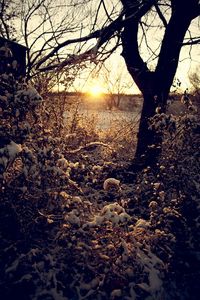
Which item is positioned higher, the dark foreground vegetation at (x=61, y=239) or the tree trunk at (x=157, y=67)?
the tree trunk at (x=157, y=67)

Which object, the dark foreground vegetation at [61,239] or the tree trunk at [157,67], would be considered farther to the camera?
the tree trunk at [157,67]

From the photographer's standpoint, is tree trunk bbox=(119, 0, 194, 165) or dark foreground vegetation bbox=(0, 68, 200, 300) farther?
tree trunk bbox=(119, 0, 194, 165)

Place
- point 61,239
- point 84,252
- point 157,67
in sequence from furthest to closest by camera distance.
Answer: point 157,67
point 61,239
point 84,252

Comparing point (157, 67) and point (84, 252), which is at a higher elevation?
point (157, 67)

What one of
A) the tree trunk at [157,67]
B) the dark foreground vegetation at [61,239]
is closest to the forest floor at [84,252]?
the dark foreground vegetation at [61,239]

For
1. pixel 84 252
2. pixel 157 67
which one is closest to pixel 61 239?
pixel 84 252

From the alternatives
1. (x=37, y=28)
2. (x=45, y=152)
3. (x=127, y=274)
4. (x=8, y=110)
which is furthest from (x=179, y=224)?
(x=37, y=28)

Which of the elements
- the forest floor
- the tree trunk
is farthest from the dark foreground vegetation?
the tree trunk

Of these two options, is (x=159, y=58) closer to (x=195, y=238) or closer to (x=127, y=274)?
(x=195, y=238)

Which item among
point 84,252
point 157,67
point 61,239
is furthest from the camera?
point 157,67

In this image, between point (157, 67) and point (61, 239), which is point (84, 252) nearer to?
point (61, 239)

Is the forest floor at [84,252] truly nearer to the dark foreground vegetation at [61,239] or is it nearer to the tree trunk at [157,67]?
the dark foreground vegetation at [61,239]

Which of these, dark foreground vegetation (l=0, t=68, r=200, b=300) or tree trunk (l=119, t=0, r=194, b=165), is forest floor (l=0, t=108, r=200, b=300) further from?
tree trunk (l=119, t=0, r=194, b=165)

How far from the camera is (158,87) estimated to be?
6.60 m
